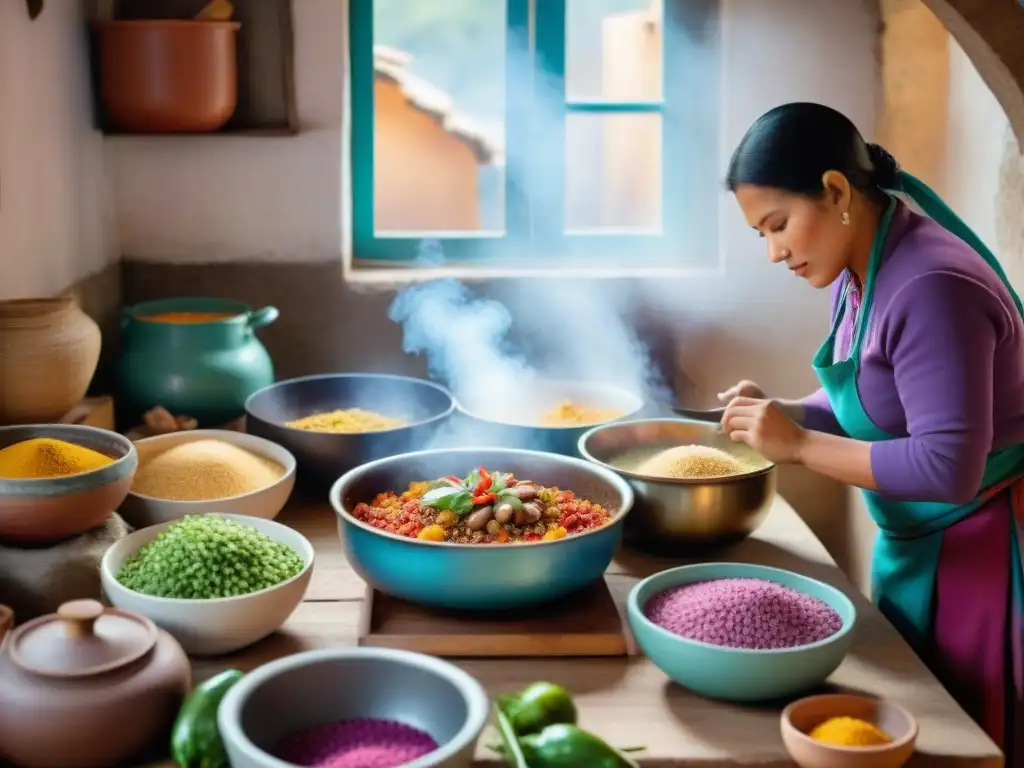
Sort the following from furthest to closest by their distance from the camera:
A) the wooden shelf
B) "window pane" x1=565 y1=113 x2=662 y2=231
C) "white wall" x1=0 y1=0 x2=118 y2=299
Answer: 1. "window pane" x1=565 y1=113 x2=662 y2=231
2. the wooden shelf
3. "white wall" x1=0 y1=0 x2=118 y2=299

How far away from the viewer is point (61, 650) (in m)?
1.54

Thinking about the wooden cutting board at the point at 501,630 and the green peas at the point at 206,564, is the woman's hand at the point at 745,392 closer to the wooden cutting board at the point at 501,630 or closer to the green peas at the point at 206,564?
the wooden cutting board at the point at 501,630

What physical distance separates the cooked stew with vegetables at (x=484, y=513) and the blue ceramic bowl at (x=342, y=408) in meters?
0.41

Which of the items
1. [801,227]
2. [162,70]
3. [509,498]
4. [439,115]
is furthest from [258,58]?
[801,227]

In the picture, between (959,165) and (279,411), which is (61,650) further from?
(959,165)

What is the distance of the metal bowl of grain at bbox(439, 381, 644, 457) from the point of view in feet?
8.67

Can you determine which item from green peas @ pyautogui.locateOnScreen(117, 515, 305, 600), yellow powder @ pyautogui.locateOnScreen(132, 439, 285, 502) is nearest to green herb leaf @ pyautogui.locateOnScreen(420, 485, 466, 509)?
green peas @ pyautogui.locateOnScreen(117, 515, 305, 600)

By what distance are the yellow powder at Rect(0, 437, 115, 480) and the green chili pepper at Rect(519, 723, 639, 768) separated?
92cm

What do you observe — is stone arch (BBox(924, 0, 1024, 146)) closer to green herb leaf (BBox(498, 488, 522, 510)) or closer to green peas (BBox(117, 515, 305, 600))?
green herb leaf (BBox(498, 488, 522, 510))

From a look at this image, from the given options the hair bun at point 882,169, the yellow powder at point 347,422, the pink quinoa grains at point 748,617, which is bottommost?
the pink quinoa grains at point 748,617

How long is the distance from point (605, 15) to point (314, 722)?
2.46 meters

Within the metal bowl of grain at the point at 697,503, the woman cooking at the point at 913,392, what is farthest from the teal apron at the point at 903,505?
the metal bowl of grain at the point at 697,503

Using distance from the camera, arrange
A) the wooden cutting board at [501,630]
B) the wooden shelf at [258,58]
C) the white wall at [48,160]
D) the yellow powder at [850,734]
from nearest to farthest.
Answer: the yellow powder at [850,734] < the wooden cutting board at [501,630] < the white wall at [48,160] < the wooden shelf at [258,58]

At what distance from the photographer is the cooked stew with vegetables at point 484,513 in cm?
200
